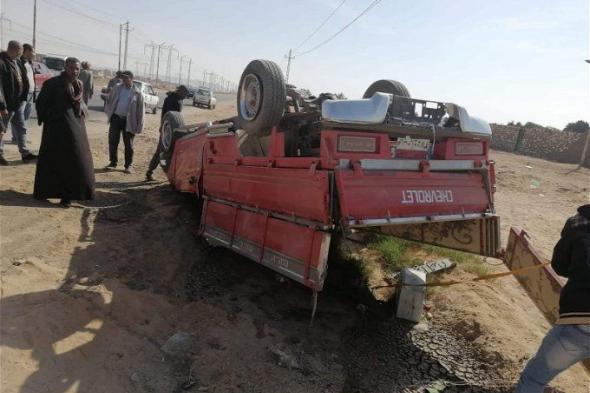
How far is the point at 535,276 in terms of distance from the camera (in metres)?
3.79

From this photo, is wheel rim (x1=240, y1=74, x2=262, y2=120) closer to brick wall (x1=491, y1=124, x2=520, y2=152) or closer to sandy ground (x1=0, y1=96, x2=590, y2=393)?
sandy ground (x1=0, y1=96, x2=590, y2=393)

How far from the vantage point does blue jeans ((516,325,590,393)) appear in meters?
2.70

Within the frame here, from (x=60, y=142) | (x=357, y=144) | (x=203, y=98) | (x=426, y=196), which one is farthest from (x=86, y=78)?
(x=203, y=98)

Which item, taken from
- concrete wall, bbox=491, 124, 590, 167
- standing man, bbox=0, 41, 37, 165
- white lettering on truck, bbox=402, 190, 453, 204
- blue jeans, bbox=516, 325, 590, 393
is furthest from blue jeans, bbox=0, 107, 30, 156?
concrete wall, bbox=491, 124, 590, 167

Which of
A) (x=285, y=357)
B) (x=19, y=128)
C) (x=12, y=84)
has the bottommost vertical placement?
(x=285, y=357)

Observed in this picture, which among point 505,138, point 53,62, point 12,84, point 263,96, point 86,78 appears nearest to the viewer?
point 263,96

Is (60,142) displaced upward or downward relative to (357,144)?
downward

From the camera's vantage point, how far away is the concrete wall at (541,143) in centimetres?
2639

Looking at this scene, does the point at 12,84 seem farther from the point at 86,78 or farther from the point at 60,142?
the point at 86,78

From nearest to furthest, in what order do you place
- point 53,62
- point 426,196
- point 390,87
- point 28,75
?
point 426,196 < point 390,87 < point 28,75 < point 53,62

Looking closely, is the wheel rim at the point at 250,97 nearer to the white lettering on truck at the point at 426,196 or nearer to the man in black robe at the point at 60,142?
the white lettering on truck at the point at 426,196

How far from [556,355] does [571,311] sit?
31cm

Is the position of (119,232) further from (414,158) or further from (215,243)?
(414,158)

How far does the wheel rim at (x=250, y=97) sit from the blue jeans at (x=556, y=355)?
120 inches
